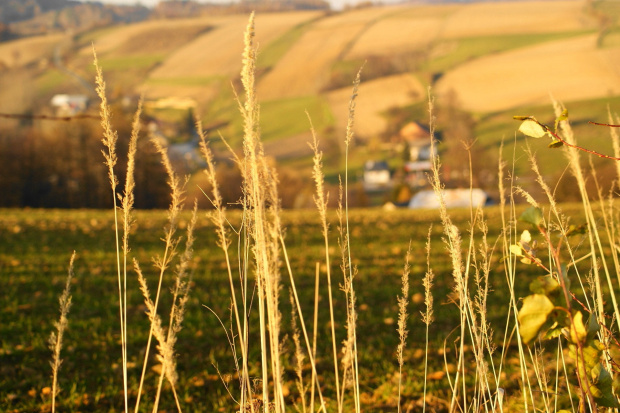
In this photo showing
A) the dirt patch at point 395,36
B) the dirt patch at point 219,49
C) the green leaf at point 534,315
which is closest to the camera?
the green leaf at point 534,315

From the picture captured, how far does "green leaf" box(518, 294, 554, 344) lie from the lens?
41.7 inches

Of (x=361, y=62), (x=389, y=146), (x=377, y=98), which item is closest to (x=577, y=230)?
(x=389, y=146)

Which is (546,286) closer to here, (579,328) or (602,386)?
(579,328)

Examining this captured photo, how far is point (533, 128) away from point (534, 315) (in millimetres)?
439

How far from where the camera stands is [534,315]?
3.50 feet

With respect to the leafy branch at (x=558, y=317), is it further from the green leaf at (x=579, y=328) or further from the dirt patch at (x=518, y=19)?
the dirt patch at (x=518, y=19)

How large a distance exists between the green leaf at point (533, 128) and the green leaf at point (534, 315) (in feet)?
1.26

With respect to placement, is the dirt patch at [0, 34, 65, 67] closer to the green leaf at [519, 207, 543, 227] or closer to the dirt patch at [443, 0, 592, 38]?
the dirt patch at [443, 0, 592, 38]

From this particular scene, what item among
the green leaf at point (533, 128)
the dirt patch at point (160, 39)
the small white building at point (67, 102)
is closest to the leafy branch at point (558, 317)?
the green leaf at point (533, 128)

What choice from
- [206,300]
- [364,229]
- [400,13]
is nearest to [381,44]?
[400,13]

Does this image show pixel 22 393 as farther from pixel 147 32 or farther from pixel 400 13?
pixel 400 13

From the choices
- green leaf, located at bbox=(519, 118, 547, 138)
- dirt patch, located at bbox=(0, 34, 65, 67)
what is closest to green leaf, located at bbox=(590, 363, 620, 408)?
green leaf, located at bbox=(519, 118, 547, 138)

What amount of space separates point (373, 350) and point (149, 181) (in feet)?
81.4

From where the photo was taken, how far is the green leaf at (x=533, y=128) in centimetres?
126
